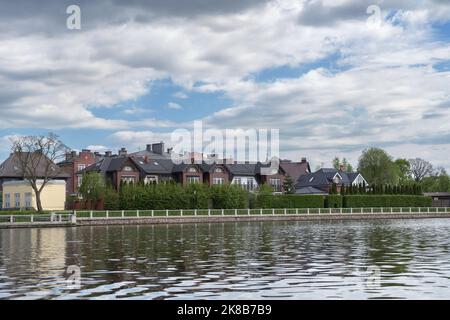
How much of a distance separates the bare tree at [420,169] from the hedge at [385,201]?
2608 inches

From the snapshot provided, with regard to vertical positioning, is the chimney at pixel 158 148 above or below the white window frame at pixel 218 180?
above

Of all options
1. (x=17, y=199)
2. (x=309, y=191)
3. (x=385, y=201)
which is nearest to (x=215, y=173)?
(x=309, y=191)

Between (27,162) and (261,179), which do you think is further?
(261,179)

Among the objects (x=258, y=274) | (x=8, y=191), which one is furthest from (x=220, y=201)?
(x=258, y=274)

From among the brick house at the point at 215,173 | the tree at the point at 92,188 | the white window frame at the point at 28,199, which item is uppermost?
the brick house at the point at 215,173

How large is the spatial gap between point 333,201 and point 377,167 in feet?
169

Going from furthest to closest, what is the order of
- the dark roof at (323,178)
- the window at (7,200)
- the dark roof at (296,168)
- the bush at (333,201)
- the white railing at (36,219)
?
the dark roof at (296,168)
the dark roof at (323,178)
the bush at (333,201)
the window at (7,200)
the white railing at (36,219)

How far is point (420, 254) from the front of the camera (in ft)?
90.6

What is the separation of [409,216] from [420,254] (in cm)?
6878

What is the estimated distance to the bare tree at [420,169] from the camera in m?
172

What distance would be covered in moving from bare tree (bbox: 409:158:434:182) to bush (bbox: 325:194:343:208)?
8162cm

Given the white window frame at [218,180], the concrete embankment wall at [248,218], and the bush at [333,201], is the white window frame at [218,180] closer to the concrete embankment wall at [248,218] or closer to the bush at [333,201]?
the bush at [333,201]

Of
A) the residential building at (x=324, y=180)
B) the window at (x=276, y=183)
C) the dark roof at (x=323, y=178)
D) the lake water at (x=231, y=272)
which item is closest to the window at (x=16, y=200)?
the window at (x=276, y=183)
